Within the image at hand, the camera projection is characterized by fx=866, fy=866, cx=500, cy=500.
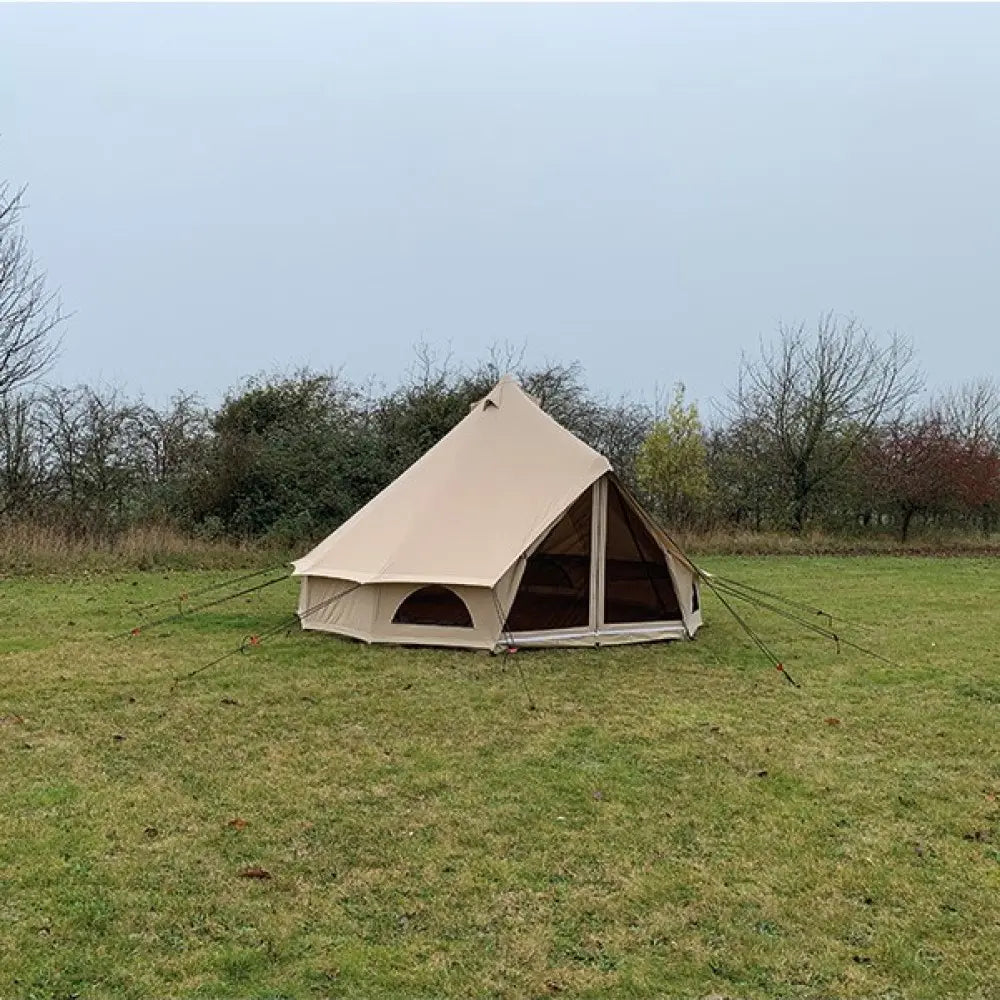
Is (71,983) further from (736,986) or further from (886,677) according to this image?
(886,677)

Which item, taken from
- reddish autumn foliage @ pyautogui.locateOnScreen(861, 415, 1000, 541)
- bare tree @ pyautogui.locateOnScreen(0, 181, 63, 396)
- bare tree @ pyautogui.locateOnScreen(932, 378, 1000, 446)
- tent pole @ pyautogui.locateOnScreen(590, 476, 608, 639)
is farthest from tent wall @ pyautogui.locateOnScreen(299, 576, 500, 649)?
bare tree @ pyautogui.locateOnScreen(932, 378, 1000, 446)

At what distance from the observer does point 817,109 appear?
37.9ft

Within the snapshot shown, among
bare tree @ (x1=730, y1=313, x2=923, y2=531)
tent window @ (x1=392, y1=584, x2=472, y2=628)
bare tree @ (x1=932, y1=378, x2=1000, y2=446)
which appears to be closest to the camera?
tent window @ (x1=392, y1=584, x2=472, y2=628)

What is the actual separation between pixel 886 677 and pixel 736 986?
4397 millimetres

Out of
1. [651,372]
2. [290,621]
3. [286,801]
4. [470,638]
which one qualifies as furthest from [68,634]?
[651,372]

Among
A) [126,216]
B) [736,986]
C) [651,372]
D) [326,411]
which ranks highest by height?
[126,216]

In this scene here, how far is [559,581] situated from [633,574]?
764mm

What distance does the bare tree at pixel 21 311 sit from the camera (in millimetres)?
13680

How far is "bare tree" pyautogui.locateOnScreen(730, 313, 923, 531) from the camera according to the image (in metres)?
20.0

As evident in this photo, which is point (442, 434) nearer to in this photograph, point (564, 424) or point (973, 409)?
point (564, 424)

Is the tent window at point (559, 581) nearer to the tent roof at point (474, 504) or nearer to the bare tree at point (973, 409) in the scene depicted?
the tent roof at point (474, 504)

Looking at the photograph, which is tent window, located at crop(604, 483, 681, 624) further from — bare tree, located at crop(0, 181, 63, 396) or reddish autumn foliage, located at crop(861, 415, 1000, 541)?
reddish autumn foliage, located at crop(861, 415, 1000, 541)

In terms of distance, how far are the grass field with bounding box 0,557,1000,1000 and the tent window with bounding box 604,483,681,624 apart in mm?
946

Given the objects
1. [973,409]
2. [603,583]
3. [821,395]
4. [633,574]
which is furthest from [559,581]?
[973,409]
